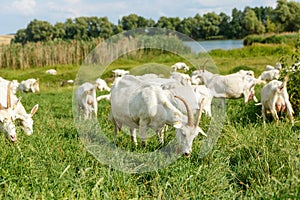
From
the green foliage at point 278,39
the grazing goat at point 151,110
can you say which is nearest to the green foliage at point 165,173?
the grazing goat at point 151,110

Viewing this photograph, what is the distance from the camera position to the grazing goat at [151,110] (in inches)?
197

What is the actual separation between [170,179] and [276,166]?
1.07 metres

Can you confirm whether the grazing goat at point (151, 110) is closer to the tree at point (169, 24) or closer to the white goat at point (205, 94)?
the white goat at point (205, 94)

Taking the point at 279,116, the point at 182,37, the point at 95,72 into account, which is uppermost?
the point at 182,37

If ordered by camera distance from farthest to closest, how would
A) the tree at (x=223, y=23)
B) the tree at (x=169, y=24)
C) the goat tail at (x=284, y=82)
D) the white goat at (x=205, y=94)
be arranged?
the tree at (x=223, y=23) → the tree at (x=169, y=24) → the white goat at (x=205, y=94) → the goat tail at (x=284, y=82)

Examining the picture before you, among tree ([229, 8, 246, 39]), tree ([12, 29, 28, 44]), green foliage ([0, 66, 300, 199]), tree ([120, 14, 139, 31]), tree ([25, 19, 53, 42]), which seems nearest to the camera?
green foliage ([0, 66, 300, 199])

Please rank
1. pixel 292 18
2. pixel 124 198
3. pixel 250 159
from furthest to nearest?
1. pixel 292 18
2. pixel 250 159
3. pixel 124 198

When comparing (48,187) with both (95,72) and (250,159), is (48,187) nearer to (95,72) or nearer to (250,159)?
(95,72)

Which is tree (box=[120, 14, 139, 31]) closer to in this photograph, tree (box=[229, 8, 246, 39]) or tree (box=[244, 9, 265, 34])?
tree (box=[229, 8, 246, 39])

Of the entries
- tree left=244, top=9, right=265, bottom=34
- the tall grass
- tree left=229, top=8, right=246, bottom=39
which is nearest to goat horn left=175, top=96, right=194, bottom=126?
the tall grass

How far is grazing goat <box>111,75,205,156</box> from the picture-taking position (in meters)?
5.00

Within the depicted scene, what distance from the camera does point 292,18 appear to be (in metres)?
52.2

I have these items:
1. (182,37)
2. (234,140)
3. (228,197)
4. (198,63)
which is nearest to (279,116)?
(234,140)

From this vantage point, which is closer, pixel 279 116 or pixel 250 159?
pixel 250 159
